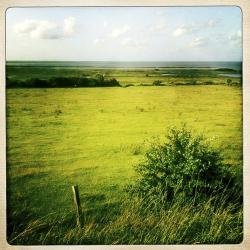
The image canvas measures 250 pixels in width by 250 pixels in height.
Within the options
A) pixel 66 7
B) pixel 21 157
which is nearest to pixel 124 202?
pixel 21 157

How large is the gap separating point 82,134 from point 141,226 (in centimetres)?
77

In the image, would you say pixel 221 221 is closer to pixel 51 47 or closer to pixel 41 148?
pixel 41 148

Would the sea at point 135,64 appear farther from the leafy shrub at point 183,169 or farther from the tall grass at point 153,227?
the tall grass at point 153,227

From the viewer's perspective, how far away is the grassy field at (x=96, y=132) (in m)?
4.00

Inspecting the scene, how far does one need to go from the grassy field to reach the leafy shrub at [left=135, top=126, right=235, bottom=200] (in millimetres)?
66

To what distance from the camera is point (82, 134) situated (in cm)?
403

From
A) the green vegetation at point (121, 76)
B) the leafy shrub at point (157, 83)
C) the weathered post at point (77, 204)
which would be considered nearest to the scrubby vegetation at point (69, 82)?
the green vegetation at point (121, 76)

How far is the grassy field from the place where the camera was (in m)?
4.00

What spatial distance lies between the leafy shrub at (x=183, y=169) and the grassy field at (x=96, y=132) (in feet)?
0.22

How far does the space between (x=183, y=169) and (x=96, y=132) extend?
2.19ft

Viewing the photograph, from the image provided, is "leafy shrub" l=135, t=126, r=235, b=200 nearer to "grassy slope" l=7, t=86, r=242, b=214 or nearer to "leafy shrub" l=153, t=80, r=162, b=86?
"grassy slope" l=7, t=86, r=242, b=214

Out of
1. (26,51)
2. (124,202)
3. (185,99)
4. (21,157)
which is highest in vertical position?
(26,51)

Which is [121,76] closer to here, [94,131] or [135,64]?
[135,64]

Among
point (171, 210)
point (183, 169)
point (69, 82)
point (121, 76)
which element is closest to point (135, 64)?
point (121, 76)
